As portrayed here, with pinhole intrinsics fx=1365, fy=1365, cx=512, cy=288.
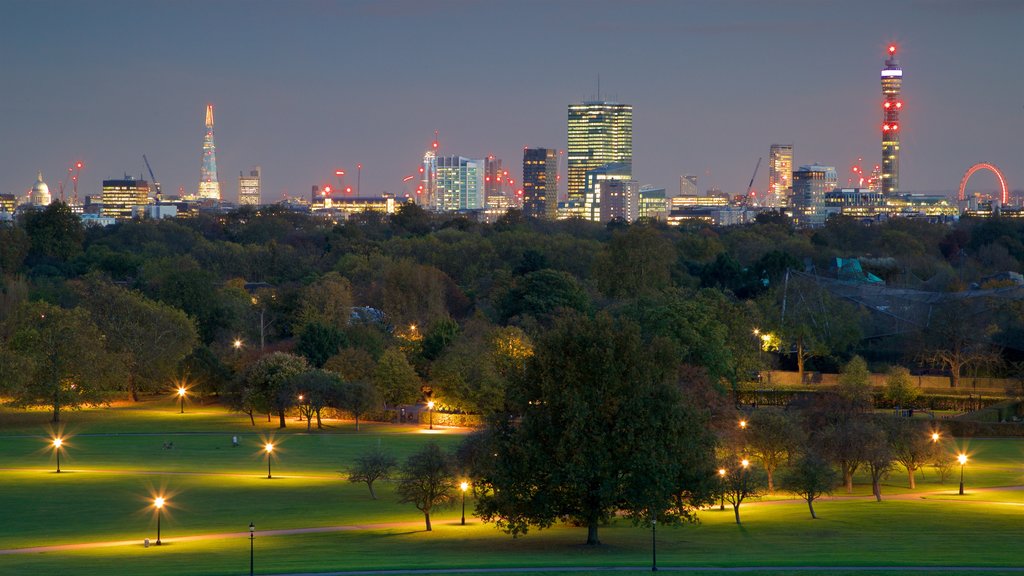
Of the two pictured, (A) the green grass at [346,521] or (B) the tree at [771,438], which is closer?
(A) the green grass at [346,521]

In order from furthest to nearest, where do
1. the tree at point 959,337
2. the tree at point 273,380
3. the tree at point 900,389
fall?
1. the tree at point 959,337
2. the tree at point 900,389
3. the tree at point 273,380

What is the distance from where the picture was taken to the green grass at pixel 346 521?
3750 centimetres

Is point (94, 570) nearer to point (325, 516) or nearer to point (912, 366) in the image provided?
point (325, 516)

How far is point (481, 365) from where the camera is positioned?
7650 cm

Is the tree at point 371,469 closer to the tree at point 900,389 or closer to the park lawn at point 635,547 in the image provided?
the park lawn at point 635,547

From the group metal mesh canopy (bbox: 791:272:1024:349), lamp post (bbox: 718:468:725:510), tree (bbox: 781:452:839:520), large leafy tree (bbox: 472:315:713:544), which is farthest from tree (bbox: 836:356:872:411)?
large leafy tree (bbox: 472:315:713:544)

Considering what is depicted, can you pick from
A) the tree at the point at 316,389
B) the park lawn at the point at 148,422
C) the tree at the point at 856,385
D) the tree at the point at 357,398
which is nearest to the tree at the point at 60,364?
the park lawn at the point at 148,422

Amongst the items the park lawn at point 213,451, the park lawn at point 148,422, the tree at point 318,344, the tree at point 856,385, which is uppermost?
the tree at point 318,344

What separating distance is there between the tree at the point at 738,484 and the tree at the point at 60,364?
4423 centimetres

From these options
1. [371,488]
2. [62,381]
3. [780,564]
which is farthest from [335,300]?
[780,564]

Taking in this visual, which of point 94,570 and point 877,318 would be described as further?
point 877,318

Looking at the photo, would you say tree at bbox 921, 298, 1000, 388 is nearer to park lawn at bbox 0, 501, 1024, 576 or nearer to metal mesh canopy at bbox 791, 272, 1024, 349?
metal mesh canopy at bbox 791, 272, 1024, 349

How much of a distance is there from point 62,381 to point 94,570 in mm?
44641

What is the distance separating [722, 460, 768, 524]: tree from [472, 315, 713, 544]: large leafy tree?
3.77m
